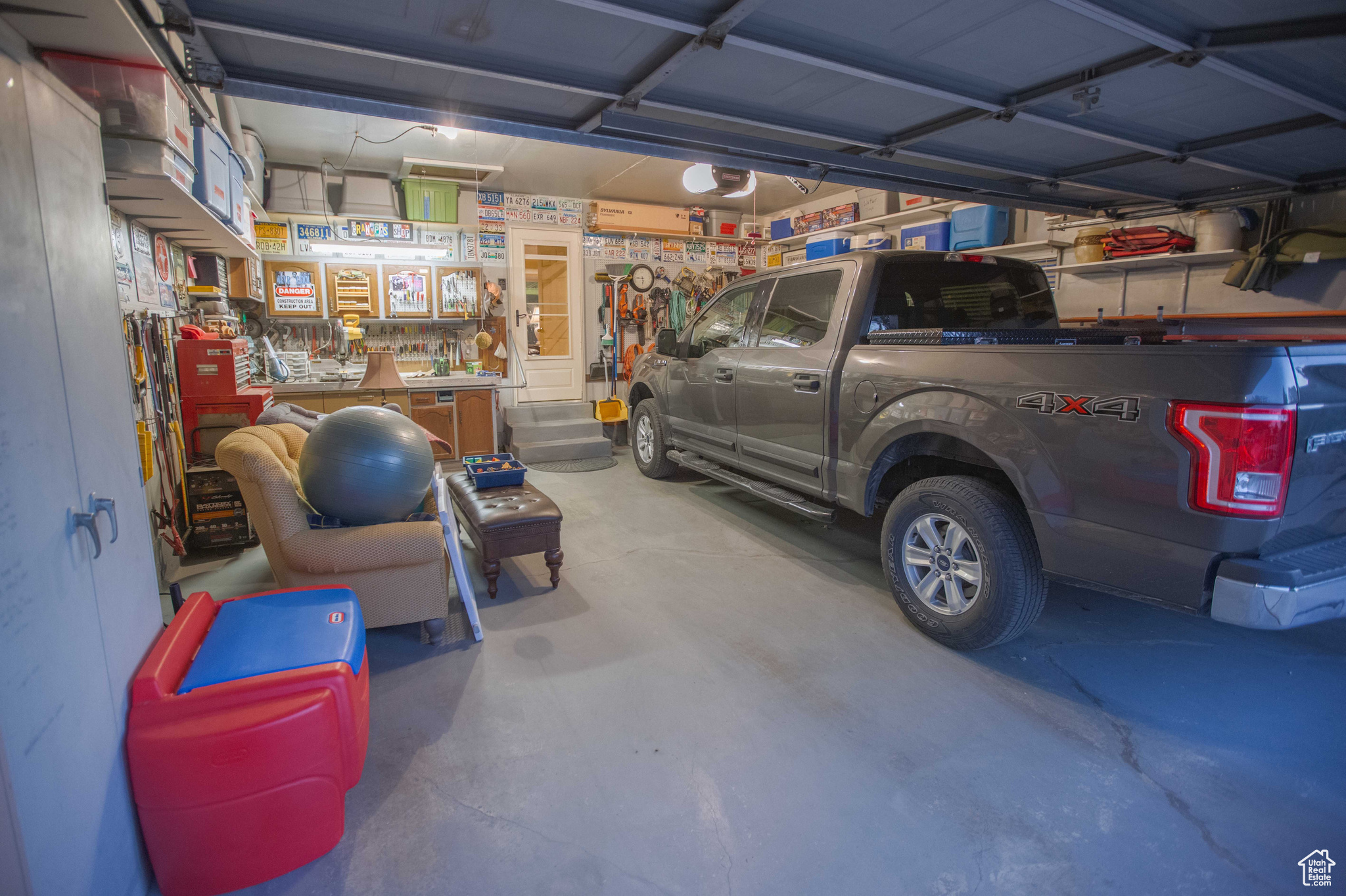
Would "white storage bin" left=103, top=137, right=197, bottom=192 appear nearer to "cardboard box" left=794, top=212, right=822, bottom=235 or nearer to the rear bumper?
the rear bumper

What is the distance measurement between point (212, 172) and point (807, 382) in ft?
11.3

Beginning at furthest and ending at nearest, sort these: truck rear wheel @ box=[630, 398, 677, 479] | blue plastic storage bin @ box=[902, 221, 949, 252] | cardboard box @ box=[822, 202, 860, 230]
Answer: cardboard box @ box=[822, 202, 860, 230] < blue plastic storage bin @ box=[902, 221, 949, 252] < truck rear wheel @ box=[630, 398, 677, 479]

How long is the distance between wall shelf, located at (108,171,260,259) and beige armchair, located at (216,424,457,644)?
3.92 ft

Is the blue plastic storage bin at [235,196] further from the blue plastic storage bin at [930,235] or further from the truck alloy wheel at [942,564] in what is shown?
the blue plastic storage bin at [930,235]

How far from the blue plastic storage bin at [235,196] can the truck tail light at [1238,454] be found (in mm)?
4845

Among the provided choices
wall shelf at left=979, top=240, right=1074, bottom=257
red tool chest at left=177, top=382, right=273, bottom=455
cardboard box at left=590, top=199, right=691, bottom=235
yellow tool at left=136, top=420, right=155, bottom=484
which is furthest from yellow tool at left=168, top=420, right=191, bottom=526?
wall shelf at left=979, top=240, right=1074, bottom=257

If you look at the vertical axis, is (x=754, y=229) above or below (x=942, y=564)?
above

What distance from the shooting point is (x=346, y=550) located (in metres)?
2.66

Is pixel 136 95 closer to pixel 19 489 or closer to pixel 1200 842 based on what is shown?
pixel 19 489

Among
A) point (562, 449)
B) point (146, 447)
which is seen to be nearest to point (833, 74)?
point (146, 447)

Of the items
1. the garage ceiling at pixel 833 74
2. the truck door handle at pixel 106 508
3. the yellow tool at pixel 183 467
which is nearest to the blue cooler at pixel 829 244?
the garage ceiling at pixel 833 74

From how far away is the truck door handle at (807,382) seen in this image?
337 centimetres

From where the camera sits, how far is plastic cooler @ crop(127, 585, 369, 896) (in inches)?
60.0

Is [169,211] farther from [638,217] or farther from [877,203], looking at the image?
[877,203]
